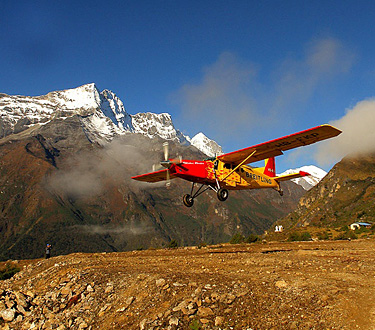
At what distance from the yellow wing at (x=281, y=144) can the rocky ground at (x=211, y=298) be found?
A: 8.67m

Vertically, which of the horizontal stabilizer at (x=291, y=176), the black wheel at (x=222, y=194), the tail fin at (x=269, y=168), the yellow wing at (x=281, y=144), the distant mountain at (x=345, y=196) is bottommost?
the distant mountain at (x=345, y=196)

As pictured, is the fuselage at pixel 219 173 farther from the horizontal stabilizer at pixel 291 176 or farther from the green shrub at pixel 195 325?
the green shrub at pixel 195 325

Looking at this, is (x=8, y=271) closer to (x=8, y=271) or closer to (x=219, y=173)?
(x=8, y=271)

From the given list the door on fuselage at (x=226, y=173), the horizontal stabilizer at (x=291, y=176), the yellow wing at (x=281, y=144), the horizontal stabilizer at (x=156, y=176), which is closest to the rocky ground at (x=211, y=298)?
the yellow wing at (x=281, y=144)

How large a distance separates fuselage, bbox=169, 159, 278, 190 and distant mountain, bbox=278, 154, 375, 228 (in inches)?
2640

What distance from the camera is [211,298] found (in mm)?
9836

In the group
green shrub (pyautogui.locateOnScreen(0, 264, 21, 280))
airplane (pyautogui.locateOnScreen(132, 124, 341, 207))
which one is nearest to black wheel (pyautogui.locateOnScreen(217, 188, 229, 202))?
airplane (pyautogui.locateOnScreen(132, 124, 341, 207))

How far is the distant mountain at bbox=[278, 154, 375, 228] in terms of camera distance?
9594 centimetres

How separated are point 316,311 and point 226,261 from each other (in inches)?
318

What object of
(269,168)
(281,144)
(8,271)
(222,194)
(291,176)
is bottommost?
(8,271)

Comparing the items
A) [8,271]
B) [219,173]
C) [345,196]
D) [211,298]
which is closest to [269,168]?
[219,173]

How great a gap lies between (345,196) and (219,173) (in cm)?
11216

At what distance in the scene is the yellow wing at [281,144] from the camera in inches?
793

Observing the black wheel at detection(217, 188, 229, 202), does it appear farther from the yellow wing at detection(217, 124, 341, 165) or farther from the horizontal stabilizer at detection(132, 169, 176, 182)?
the horizontal stabilizer at detection(132, 169, 176, 182)
